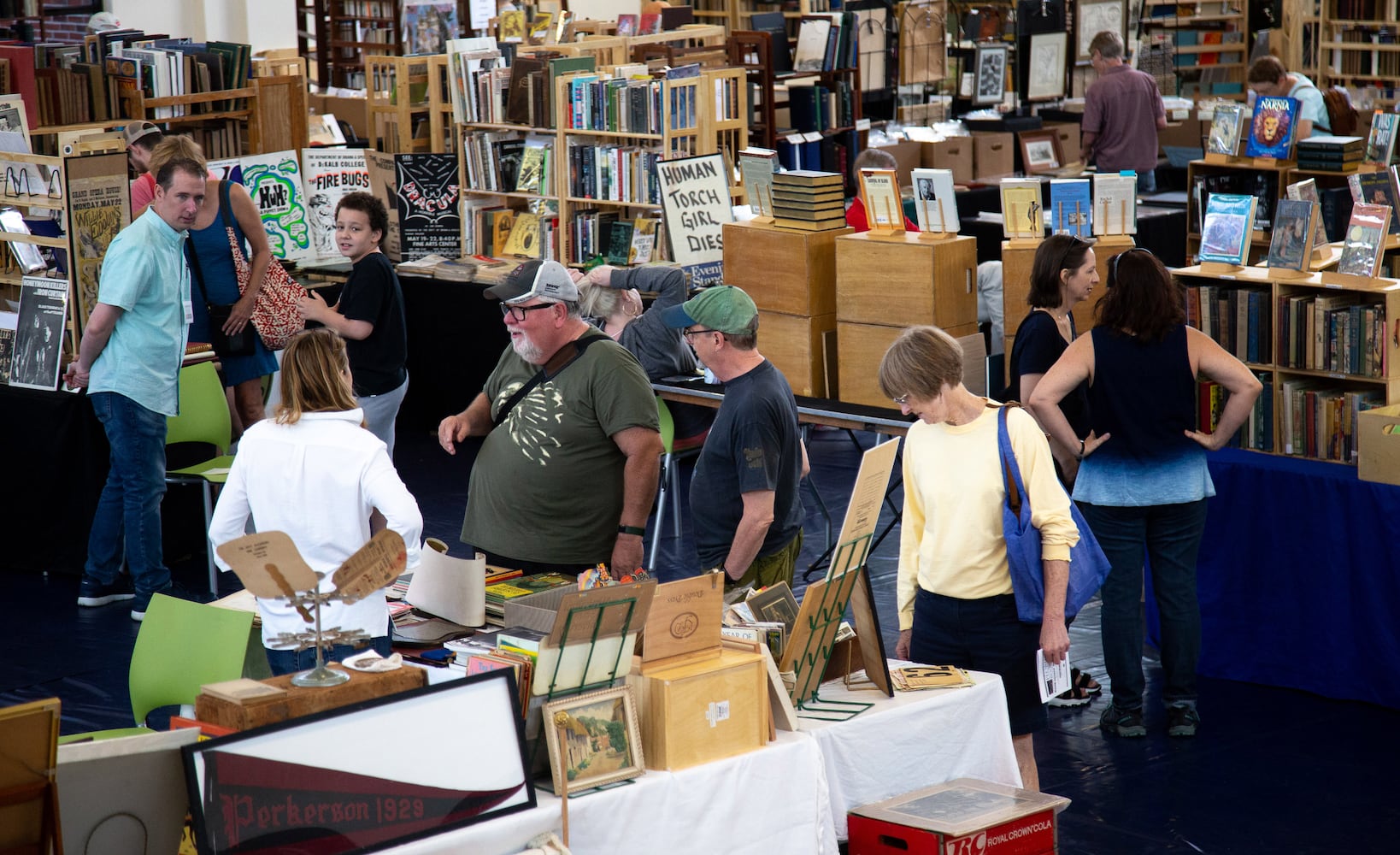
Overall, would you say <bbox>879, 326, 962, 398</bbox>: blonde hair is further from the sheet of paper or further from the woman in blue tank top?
the woman in blue tank top

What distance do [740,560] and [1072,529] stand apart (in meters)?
0.83

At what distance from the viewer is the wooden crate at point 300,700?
2588 mm

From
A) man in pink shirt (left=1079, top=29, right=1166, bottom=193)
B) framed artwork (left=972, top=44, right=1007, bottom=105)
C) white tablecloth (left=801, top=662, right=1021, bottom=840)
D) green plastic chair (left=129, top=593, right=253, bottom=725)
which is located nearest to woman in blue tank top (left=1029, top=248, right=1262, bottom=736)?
white tablecloth (left=801, top=662, right=1021, bottom=840)

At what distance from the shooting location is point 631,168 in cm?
855

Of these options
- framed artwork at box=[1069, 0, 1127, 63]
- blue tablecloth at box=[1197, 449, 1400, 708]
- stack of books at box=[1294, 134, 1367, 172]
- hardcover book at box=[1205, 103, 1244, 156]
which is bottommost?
blue tablecloth at box=[1197, 449, 1400, 708]

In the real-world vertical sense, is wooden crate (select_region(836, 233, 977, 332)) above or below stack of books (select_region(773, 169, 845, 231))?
below

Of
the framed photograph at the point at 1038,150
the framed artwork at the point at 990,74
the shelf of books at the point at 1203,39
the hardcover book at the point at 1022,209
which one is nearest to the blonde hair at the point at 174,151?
the hardcover book at the point at 1022,209

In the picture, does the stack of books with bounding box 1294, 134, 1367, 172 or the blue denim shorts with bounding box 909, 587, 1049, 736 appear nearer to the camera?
the blue denim shorts with bounding box 909, 587, 1049, 736

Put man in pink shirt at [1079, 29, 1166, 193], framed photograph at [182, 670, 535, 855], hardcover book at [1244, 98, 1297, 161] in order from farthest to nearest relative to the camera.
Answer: man in pink shirt at [1079, 29, 1166, 193] < hardcover book at [1244, 98, 1297, 161] < framed photograph at [182, 670, 535, 855]

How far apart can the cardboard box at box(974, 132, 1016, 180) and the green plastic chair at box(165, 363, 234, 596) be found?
787cm

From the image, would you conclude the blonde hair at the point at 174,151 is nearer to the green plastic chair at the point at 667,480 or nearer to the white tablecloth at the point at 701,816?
the green plastic chair at the point at 667,480

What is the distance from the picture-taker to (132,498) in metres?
5.75

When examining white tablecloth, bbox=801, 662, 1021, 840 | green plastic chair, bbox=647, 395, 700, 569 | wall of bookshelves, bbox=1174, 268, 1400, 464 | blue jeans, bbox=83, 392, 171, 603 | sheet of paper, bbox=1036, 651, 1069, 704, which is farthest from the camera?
green plastic chair, bbox=647, 395, 700, 569

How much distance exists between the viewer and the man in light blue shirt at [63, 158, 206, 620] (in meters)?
5.45
